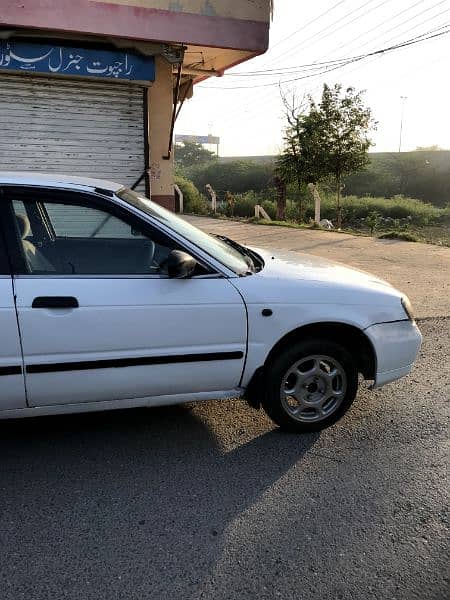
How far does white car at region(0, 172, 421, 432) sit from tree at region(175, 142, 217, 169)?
7515 centimetres

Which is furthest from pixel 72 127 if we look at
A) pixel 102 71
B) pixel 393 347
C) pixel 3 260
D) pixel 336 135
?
pixel 336 135

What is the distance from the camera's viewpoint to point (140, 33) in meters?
7.77

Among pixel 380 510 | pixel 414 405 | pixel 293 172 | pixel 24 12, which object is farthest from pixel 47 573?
pixel 293 172

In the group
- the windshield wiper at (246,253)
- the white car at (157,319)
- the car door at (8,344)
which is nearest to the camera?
the car door at (8,344)

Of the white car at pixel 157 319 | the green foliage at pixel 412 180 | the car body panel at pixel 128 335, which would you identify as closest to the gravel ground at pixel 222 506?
the white car at pixel 157 319

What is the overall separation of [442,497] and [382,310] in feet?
3.99

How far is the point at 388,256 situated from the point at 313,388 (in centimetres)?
841

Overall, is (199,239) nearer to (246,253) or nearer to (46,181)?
(246,253)

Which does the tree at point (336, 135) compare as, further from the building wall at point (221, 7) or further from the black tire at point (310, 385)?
the black tire at point (310, 385)

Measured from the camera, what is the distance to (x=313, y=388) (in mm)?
3607

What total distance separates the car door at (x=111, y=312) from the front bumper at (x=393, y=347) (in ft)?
3.12

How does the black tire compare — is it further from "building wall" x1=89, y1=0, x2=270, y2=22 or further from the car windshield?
"building wall" x1=89, y1=0, x2=270, y2=22

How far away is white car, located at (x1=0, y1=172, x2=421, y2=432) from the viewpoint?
3016 mm

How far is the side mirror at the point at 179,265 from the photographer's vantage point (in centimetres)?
312
